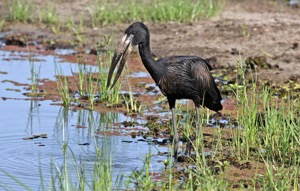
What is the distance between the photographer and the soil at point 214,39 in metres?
11.8

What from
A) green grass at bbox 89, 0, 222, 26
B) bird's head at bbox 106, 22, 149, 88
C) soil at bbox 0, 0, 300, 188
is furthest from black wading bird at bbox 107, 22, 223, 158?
green grass at bbox 89, 0, 222, 26

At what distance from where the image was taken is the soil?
11.8 metres

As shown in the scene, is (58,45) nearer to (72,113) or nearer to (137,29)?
(72,113)

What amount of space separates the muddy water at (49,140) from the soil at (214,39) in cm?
66

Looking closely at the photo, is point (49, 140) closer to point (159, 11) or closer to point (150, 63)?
point (150, 63)

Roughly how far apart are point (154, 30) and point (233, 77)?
3.30 metres

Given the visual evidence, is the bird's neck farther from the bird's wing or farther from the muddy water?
the muddy water

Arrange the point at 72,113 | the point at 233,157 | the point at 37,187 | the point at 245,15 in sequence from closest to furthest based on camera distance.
Result: 1. the point at 37,187
2. the point at 233,157
3. the point at 72,113
4. the point at 245,15

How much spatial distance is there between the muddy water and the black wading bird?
56cm

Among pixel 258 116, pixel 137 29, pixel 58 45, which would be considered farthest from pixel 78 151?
pixel 58 45

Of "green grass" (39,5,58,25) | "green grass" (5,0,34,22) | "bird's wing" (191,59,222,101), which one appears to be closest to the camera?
"bird's wing" (191,59,222,101)

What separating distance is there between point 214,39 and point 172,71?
570cm

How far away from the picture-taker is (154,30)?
14578 mm

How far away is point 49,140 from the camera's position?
336 inches
